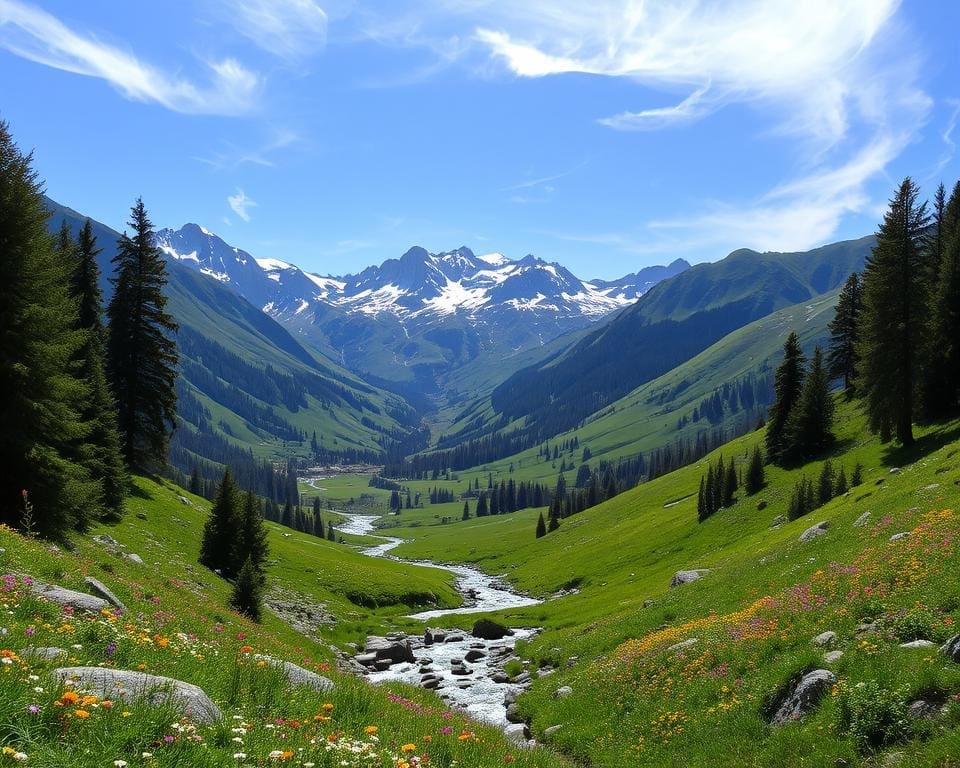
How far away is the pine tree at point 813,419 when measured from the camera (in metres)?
66.9

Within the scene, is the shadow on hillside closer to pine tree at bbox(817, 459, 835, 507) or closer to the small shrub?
pine tree at bbox(817, 459, 835, 507)

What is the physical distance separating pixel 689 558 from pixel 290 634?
130 feet

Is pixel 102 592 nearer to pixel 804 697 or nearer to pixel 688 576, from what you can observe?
pixel 804 697

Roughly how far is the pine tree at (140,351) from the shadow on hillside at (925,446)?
6254 cm

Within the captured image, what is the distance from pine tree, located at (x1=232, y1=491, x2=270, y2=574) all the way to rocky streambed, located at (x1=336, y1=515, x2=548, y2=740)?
34.8 feet

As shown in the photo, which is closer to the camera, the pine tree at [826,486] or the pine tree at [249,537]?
the pine tree at [249,537]

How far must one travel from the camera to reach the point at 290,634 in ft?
116

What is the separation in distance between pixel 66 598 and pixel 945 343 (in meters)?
61.5

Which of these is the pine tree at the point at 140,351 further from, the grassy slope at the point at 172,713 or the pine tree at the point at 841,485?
the pine tree at the point at 841,485

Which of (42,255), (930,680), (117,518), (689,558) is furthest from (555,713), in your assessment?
(689,558)

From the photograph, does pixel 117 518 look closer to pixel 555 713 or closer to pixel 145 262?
pixel 145 262

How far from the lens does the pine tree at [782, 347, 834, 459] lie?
6688cm

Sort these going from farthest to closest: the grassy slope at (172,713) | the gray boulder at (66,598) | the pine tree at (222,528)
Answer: the pine tree at (222,528) < the gray boulder at (66,598) < the grassy slope at (172,713)

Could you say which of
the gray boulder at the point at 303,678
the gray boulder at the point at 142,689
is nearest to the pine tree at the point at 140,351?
the gray boulder at the point at 303,678
